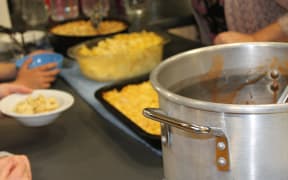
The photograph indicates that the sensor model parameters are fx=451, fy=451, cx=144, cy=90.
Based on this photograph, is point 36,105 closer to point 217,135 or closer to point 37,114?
point 37,114

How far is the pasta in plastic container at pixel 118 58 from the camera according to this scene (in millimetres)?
1236

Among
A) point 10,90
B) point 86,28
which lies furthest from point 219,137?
point 86,28

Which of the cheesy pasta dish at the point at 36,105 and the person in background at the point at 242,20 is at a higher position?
the person in background at the point at 242,20

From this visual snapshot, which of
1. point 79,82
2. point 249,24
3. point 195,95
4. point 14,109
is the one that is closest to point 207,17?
point 249,24

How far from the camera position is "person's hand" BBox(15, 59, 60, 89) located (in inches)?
47.5

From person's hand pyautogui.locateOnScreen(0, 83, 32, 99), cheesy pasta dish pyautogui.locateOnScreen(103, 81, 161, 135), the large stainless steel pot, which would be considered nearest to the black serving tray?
cheesy pasta dish pyautogui.locateOnScreen(103, 81, 161, 135)

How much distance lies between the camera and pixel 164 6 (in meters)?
2.23

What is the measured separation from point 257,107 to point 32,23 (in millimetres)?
1576

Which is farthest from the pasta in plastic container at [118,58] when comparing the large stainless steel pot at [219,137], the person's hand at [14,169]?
the large stainless steel pot at [219,137]

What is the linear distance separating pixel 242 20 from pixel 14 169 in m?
0.87

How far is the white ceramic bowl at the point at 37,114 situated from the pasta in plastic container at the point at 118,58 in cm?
23

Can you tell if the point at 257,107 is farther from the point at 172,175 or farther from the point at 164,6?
the point at 164,6

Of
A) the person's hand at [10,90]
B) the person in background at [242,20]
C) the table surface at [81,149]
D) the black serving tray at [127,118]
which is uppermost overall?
the person in background at [242,20]

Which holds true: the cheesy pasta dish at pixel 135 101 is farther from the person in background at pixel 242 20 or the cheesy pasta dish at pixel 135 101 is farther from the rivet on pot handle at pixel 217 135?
the rivet on pot handle at pixel 217 135
